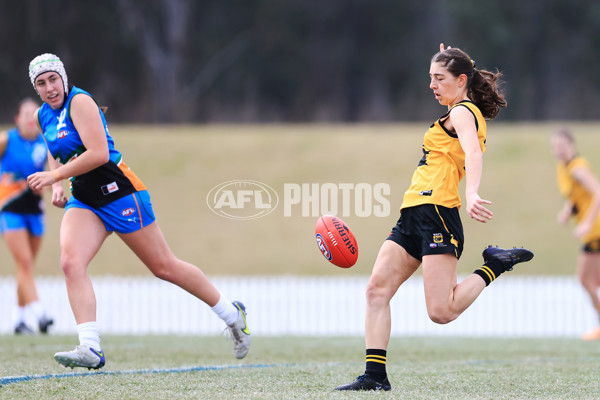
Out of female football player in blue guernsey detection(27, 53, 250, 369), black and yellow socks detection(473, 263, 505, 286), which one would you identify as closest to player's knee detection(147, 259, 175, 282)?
female football player in blue guernsey detection(27, 53, 250, 369)

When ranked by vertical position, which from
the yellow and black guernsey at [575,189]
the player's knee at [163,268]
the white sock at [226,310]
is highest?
the yellow and black guernsey at [575,189]

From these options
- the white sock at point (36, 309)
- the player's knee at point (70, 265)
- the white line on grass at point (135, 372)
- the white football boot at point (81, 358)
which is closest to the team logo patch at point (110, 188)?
the player's knee at point (70, 265)

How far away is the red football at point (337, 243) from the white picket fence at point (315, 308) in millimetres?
9195

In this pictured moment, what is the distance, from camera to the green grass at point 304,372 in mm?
4480

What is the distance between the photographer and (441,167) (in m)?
4.72

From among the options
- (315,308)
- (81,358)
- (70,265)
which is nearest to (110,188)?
(70,265)

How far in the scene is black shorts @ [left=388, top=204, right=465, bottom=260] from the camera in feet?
15.1

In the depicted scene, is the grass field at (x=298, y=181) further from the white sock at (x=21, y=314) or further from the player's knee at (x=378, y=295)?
the player's knee at (x=378, y=295)

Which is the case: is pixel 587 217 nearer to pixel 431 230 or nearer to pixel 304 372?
pixel 304 372

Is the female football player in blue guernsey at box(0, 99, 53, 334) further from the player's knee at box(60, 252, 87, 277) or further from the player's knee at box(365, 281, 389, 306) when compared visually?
the player's knee at box(365, 281, 389, 306)

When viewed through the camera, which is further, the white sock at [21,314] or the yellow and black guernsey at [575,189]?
the yellow and black guernsey at [575,189]

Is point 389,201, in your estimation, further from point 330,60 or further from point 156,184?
point 330,60

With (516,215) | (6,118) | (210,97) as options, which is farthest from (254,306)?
(210,97)

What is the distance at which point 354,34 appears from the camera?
120 ft
